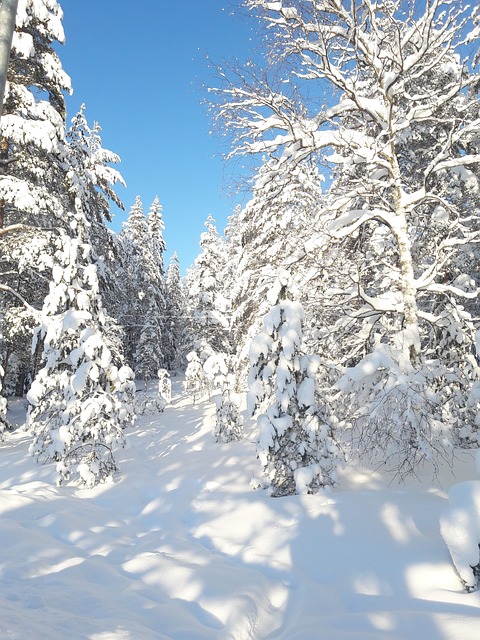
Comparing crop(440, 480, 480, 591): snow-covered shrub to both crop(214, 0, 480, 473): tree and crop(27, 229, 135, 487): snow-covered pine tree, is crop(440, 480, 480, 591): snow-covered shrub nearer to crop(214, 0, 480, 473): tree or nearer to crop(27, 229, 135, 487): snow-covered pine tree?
crop(214, 0, 480, 473): tree

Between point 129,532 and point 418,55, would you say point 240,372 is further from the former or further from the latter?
point 418,55

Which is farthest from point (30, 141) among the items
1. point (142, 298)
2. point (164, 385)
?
point (142, 298)

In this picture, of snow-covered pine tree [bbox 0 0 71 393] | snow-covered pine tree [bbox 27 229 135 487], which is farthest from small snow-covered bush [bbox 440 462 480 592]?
snow-covered pine tree [bbox 0 0 71 393]

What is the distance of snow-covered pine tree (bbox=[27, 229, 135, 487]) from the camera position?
837 cm

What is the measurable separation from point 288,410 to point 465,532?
3554 mm

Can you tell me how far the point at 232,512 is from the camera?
5805mm

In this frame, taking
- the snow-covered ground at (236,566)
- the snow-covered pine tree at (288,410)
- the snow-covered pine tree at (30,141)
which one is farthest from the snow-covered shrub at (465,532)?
the snow-covered pine tree at (30,141)

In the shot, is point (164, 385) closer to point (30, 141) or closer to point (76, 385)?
point (76, 385)

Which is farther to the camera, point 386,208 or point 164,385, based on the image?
point 164,385

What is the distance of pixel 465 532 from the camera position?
322 centimetres

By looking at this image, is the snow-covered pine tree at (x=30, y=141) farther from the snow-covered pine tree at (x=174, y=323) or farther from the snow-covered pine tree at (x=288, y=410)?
the snow-covered pine tree at (x=174, y=323)

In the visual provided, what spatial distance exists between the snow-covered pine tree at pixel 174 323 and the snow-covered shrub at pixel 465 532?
99.9ft

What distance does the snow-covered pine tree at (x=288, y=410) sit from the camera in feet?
20.9

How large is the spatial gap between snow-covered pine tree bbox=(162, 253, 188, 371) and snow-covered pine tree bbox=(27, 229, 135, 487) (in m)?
23.6
